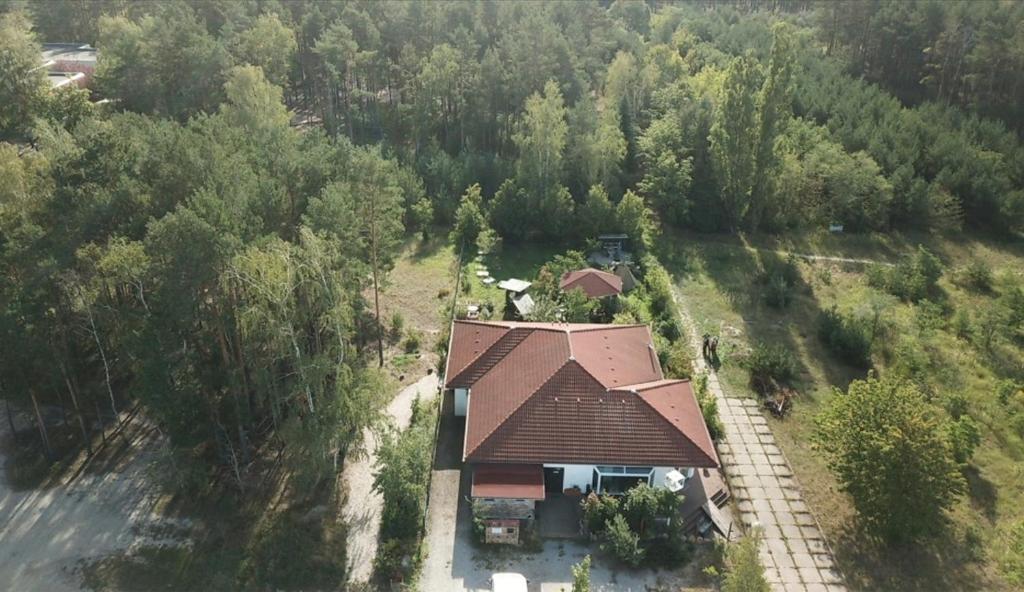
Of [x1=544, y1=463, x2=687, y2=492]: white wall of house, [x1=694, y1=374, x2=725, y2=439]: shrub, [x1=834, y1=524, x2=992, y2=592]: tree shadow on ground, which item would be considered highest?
[x1=544, y1=463, x2=687, y2=492]: white wall of house

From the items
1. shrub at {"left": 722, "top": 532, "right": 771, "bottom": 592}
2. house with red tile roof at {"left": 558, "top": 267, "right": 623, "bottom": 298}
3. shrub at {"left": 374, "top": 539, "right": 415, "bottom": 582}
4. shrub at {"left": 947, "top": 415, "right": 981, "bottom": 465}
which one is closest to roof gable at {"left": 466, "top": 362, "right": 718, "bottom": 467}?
shrub at {"left": 374, "top": 539, "right": 415, "bottom": 582}

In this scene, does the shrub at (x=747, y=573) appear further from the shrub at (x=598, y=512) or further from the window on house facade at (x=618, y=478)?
the window on house facade at (x=618, y=478)

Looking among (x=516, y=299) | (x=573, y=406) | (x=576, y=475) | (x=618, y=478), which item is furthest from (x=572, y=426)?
(x=516, y=299)

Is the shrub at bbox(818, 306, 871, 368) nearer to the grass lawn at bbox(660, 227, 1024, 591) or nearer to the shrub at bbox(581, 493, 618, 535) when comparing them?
the grass lawn at bbox(660, 227, 1024, 591)

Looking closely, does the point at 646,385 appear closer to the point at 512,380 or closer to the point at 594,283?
the point at 512,380

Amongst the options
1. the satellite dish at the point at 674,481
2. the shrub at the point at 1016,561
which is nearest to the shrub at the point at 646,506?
the satellite dish at the point at 674,481

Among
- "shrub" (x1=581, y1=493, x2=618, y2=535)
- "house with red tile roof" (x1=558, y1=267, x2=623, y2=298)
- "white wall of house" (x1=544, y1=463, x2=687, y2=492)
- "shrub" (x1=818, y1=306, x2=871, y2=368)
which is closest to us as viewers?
"shrub" (x1=581, y1=493, x2=618, y2=535)
